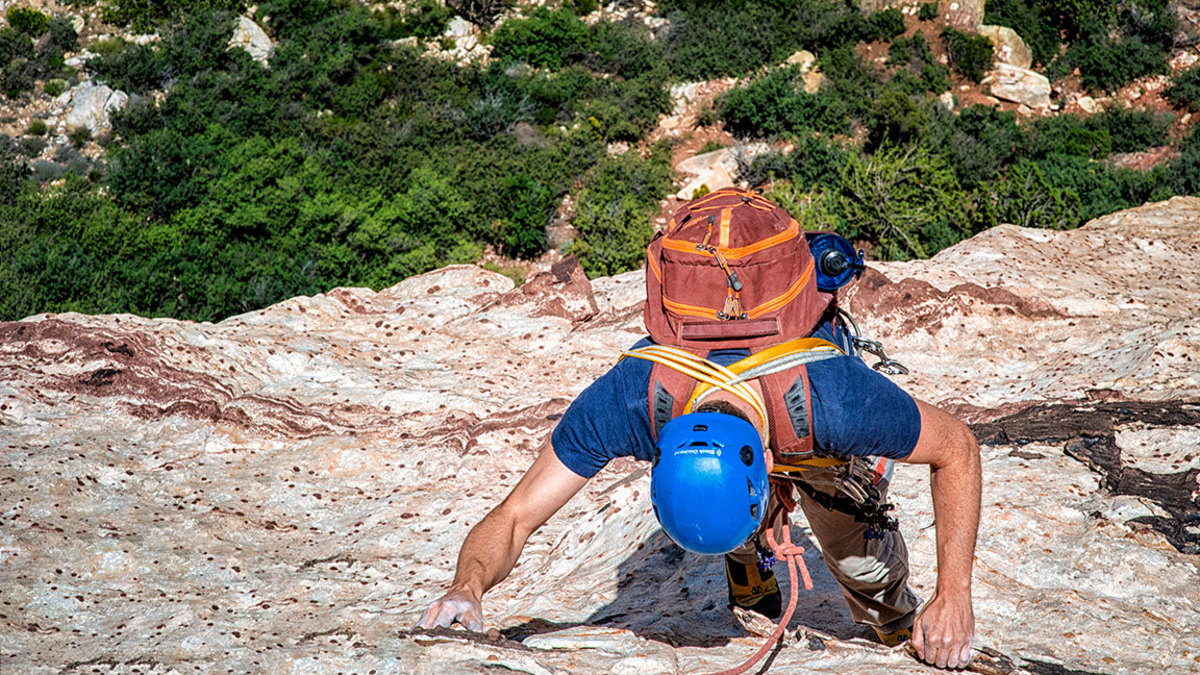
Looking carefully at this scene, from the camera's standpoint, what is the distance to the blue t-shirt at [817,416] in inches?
132

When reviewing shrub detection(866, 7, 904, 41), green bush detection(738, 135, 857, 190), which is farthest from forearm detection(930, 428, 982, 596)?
shrub detection(866, 7, 904, 41)

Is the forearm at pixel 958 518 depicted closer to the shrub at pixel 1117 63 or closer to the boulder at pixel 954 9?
the shrub at pixel 1117 63

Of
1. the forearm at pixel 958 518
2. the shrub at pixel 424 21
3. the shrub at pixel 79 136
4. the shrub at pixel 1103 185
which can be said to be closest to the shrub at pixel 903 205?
the shrub at pixel 1103 185

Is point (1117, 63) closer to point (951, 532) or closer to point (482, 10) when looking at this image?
point (482, 10)

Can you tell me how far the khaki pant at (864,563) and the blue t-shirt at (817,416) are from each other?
569 mm

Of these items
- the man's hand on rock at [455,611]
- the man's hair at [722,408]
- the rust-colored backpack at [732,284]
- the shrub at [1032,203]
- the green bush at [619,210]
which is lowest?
the green bush at [619,210]

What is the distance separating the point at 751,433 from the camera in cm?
309

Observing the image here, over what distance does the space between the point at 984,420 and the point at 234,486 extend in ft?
17.1

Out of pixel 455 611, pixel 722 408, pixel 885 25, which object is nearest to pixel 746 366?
pixel 722 408

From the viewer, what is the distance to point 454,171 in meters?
26.5

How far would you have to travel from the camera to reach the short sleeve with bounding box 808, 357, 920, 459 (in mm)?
3344

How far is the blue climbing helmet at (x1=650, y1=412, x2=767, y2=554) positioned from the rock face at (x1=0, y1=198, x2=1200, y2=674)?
1.09 m

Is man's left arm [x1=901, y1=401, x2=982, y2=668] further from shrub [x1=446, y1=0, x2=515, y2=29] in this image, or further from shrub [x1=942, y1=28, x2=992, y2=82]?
shrub [x1=446, y1=0, x2=515, y2=29]

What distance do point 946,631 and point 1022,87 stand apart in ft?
98.5
